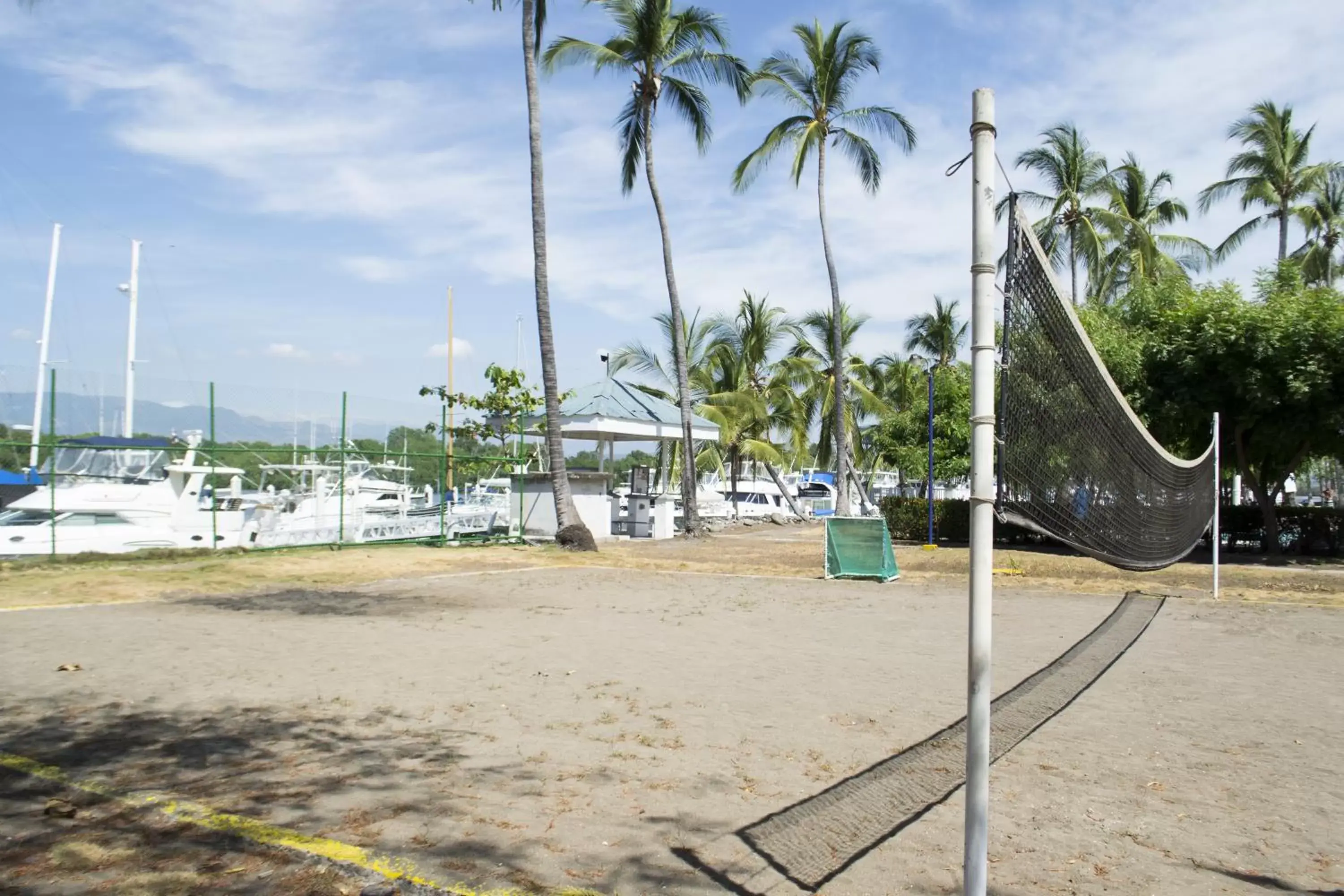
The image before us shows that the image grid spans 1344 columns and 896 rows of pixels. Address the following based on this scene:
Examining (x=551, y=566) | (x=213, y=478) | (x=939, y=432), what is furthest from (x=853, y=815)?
(x=939, y=432)

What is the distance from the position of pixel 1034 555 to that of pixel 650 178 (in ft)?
48.9

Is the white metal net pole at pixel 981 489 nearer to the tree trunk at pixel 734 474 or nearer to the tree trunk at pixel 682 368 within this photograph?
the tree trunk at pixel 682 368

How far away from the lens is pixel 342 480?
837 inches

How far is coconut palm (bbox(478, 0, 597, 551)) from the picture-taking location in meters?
22.9

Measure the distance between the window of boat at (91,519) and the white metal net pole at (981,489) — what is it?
19232 mm

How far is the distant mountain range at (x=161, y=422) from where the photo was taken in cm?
1803

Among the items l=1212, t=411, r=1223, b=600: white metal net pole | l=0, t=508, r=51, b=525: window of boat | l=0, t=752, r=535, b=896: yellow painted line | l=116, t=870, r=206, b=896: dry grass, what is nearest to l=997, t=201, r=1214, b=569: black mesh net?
l=0, t=752, r=535, b=896: yellow painted line

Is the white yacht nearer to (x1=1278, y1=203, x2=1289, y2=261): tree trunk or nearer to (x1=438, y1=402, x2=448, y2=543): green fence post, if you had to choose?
(x1=438, y1=402, x2=448, y2=543): green fence post

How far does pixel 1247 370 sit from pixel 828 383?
72.8 feet

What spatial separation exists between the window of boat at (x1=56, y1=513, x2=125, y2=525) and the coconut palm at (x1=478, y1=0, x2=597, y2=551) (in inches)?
346

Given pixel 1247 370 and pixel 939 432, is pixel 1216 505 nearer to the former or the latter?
pixel 1247 370

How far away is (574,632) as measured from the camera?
11.2 meters

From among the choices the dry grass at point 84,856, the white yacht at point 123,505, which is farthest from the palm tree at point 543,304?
the dry grass at point 84,856

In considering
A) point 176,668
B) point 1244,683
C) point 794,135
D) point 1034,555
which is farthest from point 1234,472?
point 176,668
